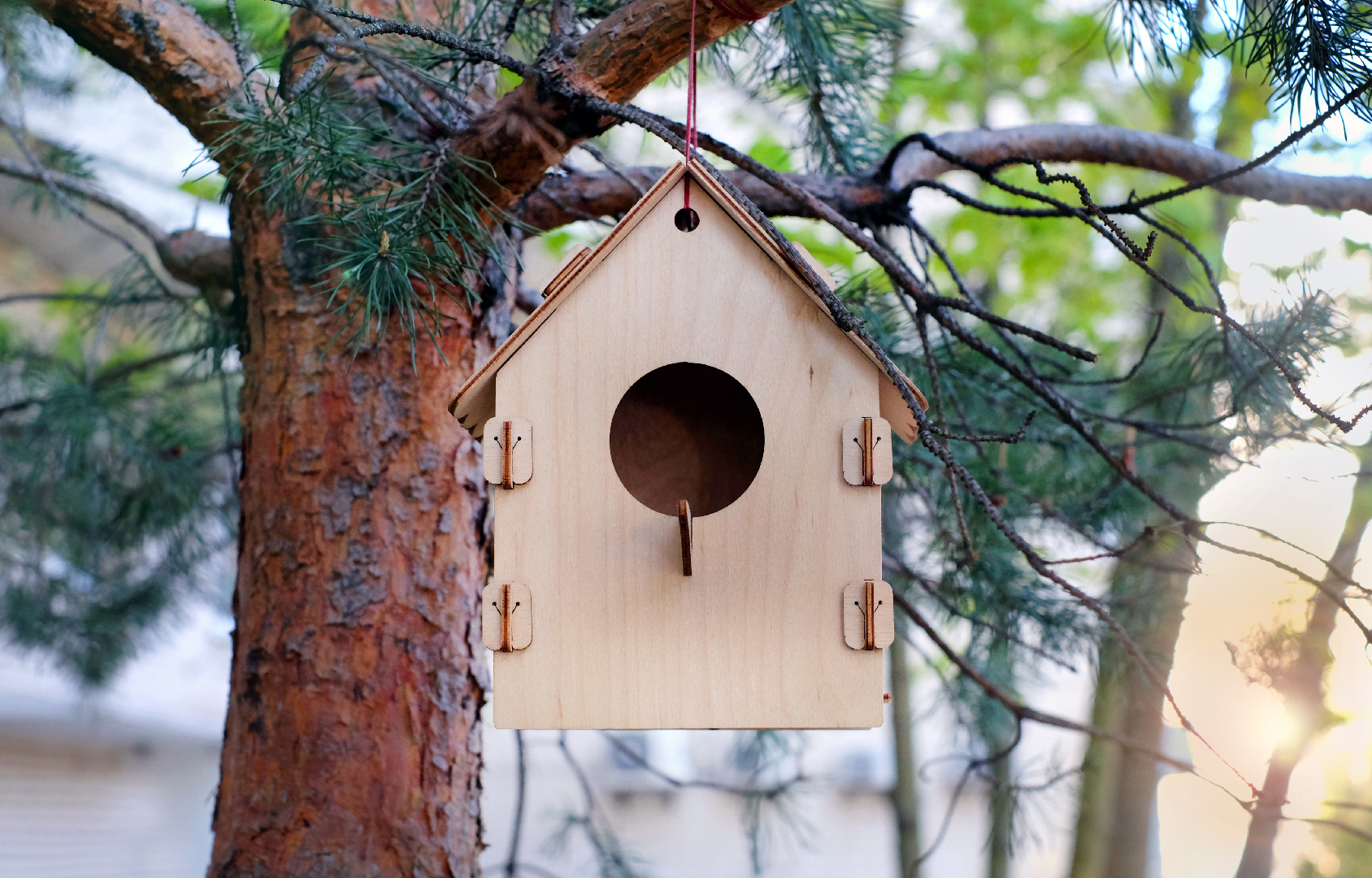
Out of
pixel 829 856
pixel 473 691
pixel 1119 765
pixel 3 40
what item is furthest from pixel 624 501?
pixel 829 856

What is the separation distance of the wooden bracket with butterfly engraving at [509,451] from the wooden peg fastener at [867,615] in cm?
30

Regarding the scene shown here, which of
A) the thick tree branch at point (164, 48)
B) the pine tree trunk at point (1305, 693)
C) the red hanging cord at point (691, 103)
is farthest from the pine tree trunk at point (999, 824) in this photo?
the thick tree branch at point (164, 48)

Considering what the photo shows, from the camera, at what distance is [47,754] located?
4.55 meters

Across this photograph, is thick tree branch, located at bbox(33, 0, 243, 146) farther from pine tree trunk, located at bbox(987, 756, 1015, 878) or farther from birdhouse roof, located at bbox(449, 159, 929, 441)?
pine tree trunk, located at bbox(987, 756, 1015, 878)

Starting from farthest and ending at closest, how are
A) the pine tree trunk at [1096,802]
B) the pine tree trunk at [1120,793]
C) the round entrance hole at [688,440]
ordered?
the pine tree trunk at [1096,802] < the pine tree trunk at [1120,793] < the round entrance hole at [688,440]

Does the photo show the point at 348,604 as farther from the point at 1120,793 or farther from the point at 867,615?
the point at 1120,793

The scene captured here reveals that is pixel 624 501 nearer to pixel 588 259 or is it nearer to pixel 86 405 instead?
pixel 588 259

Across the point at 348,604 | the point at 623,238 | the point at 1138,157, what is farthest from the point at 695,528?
the point at 1138,157

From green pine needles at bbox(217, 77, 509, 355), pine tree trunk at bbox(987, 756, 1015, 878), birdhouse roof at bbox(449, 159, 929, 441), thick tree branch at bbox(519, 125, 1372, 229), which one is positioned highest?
thick tree branch at bbox(519, 125, 1372, 229)

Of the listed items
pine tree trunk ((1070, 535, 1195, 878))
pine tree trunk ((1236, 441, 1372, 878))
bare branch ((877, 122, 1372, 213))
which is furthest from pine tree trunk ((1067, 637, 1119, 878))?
bare branch ((877, 122, 1372, 213))

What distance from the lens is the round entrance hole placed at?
3.47 feet

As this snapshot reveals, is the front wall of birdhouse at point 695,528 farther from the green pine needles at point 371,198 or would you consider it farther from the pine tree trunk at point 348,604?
the pine tree trunk at point 348,604

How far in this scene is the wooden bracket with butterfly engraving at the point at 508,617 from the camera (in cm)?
84

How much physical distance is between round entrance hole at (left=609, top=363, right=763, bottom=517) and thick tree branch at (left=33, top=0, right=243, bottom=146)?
0.58m
